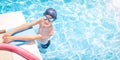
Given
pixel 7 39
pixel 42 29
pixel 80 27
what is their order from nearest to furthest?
pixel 7 39
pixel 42 29
pixel 80 27

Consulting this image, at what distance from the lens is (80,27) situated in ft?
22.2

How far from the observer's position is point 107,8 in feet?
24.6

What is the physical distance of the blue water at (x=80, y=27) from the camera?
6176 millimetres

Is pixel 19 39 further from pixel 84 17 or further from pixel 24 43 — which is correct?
pixel 84 17

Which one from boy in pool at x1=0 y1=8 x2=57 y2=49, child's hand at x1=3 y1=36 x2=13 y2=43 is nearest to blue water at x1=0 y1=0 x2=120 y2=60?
boy in pool at x1=0 y1=8 x2=57 y2=49

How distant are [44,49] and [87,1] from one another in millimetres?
2518

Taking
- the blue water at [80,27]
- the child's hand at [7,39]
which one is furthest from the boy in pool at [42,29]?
the blue water at [80,27]

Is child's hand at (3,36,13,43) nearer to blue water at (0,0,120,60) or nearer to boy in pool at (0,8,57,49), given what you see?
boy in pool at (0,8,57,49)

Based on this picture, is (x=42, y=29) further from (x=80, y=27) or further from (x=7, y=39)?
(x=80, y=27)

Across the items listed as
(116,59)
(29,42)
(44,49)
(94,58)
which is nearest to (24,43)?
(29,42)

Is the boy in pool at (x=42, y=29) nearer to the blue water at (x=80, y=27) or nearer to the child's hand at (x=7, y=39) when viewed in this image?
the child's hand at (x=7, y=39)

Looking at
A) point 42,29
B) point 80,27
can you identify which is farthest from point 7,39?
point 80,27

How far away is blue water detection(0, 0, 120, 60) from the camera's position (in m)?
6.18

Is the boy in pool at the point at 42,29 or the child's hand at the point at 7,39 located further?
the boy in pool at the point at 42,29
